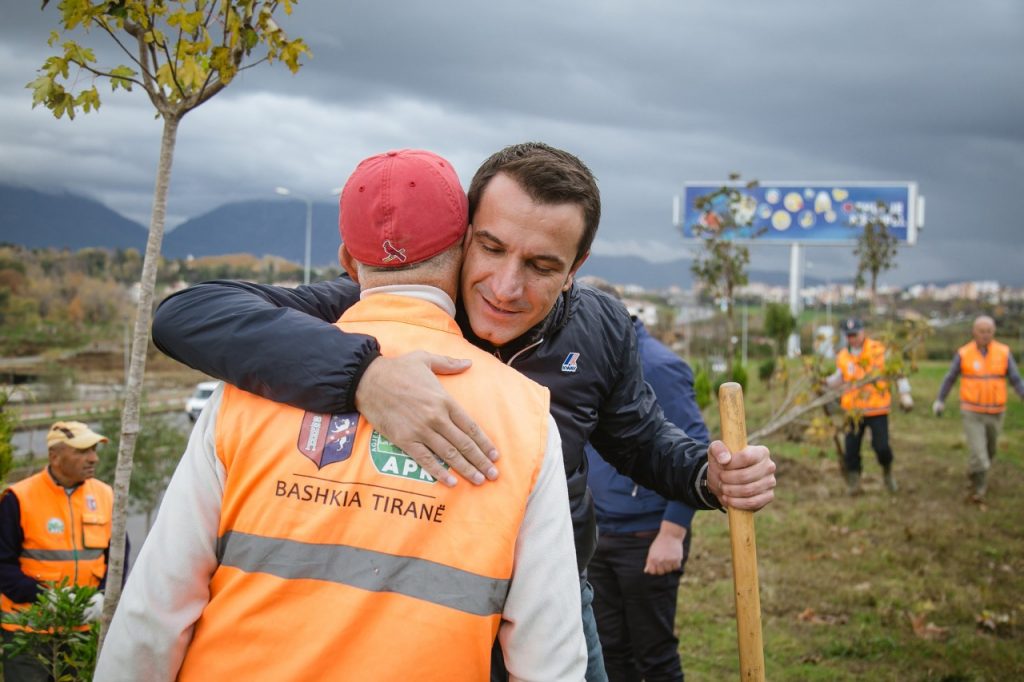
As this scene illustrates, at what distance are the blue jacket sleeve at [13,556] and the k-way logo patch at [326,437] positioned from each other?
180 inches

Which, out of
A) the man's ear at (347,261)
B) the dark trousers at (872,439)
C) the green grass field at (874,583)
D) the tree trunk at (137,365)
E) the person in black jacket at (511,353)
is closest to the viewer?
the person in black jacket at (511,353)

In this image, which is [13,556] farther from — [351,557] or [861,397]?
[861,397]

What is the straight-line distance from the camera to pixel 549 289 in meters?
2.07

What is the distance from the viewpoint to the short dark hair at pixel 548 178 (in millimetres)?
1985

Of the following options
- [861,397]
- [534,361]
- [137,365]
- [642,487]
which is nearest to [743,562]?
[534,361]

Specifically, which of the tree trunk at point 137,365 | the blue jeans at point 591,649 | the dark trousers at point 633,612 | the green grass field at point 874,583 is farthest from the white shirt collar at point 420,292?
the green grass field at point 874,583

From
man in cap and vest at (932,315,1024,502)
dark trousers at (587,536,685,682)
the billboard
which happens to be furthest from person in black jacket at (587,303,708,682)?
the billboard

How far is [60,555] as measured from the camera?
538cm

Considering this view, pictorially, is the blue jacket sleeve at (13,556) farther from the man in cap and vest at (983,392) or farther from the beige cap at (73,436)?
the man in cap and vest at (983,392)

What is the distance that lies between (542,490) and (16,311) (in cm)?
6528

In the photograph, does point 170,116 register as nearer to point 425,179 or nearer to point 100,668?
point 425,179

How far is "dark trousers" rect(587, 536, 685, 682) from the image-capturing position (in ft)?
14.0

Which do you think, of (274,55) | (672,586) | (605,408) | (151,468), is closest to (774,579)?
(672,586)

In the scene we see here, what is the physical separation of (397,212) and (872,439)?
398 inches
